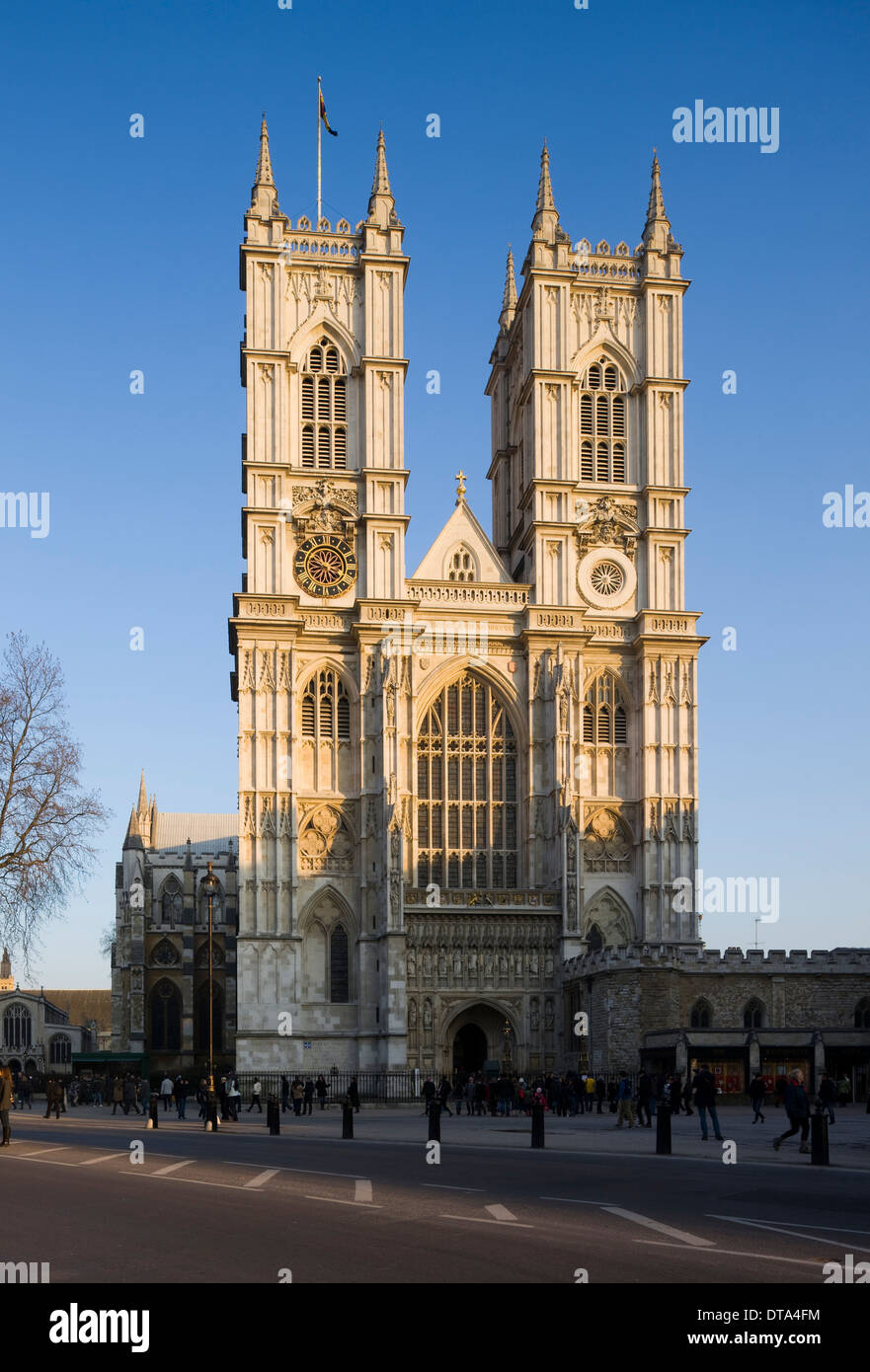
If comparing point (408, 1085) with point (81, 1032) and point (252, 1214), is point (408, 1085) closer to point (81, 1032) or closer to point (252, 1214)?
point (252, 1214)

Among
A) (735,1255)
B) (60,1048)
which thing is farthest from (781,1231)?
(60,1048)

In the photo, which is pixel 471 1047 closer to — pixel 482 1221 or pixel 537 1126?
pixel 537 1126

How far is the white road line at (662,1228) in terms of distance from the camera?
13.6 meters

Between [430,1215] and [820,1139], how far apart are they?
29.0ft

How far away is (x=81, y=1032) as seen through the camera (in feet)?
371

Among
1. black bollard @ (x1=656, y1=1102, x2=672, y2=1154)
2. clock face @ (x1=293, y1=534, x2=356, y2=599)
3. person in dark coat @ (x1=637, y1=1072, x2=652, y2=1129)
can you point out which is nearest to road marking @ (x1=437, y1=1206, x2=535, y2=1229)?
black bollard @ (x1=656, y1=1102, x2=672, y2=1154)

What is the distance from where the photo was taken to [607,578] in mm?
65562

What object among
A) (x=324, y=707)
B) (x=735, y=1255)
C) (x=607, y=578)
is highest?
(x=607, y=578)

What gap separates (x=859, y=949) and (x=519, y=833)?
50.2ft

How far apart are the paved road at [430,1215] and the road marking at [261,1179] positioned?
52 mm

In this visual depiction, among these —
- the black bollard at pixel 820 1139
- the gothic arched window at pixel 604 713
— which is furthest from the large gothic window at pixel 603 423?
the black bollard at pixel 820 1139

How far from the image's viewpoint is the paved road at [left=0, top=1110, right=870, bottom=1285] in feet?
40.3

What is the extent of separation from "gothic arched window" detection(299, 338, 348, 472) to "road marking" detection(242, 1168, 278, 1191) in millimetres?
45519
